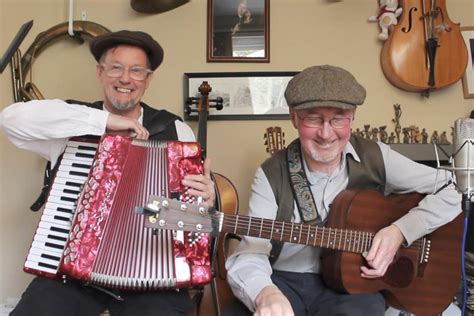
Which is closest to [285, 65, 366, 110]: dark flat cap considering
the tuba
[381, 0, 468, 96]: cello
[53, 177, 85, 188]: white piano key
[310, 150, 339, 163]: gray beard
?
[310, 150, 339, 163]: gray beard

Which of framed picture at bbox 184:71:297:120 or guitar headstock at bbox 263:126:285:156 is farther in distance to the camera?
framed picture at bbox 184:71:297:120

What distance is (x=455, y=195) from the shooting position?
144cm

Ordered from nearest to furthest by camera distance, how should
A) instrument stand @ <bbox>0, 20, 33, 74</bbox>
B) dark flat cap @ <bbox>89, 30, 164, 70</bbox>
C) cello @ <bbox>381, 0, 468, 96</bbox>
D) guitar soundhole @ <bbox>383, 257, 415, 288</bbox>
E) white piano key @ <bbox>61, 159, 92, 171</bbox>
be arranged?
instrument stand @ <bbox>0, 20, 33, 74</bbox>, white piano key @ <bbox>61, 159, 92, 171</bbox>, guitar soundhole @ <bbox>383, 257, 415, 288</bbox>, dark flat cap @ <bbox>89, 30, 164, 70</bbox>, cello @ <bbox>381, 0, 468, 96</bbox>

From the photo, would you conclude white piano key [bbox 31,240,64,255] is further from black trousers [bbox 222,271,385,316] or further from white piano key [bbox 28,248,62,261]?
black trousers [bbox 222,271,385,316]

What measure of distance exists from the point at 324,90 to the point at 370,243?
0.46 metres

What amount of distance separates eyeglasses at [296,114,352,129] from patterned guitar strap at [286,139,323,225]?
5.8 inches

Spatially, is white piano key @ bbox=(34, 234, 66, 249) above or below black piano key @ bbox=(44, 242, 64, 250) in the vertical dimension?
above

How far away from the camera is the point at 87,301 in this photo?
1290mm

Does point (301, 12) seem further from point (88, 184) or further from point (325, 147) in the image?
point (88, 184)

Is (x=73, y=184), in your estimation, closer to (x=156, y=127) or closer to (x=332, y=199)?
(x=156, y=127)

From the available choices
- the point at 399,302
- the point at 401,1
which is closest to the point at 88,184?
the point at 399,302

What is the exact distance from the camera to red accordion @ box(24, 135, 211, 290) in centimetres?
117

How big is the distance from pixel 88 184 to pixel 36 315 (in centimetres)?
36

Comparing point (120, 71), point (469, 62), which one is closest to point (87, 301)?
point (120, 71)
